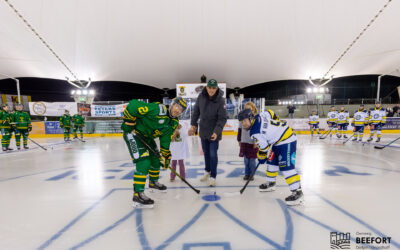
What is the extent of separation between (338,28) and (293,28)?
8.19 feet

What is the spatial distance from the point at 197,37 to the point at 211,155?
1095 centimetres

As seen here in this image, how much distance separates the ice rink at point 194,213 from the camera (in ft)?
5.91

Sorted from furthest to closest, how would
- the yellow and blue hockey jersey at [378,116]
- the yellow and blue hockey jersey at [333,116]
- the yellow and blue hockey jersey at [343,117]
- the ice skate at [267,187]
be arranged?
the yellow and blue hockey jersey at [333,116] < the yellow and blue hockey jersey at [343,117] < the yellow and blue hockey jersey at [378,116] < the ice skate at [267,187]

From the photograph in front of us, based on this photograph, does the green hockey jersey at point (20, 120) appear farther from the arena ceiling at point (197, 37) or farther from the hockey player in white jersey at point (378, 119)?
the hockey player in white jersey at point (378, 119)

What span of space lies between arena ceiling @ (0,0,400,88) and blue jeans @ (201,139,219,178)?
Answer: 9621 millimetres

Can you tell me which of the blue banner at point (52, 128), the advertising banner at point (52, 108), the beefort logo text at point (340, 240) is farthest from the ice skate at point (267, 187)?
the blue banner at point (52, 128)

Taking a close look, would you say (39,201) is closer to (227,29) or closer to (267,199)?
(267,199)

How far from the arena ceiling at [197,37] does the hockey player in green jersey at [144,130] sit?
32.2 ft

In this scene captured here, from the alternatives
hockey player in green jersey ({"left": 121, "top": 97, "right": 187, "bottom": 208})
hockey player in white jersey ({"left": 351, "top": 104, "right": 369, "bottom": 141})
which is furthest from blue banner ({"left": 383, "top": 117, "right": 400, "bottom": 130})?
hockey player in green jersey ({"left": 121, "top": 97, "right": 187, "bottom": 208})

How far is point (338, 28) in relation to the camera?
36.5 feet

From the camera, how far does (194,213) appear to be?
231 centimetres

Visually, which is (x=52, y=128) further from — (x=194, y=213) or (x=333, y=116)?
(x=333, y=116)

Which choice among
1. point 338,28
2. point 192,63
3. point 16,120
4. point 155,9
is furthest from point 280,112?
point 16,120

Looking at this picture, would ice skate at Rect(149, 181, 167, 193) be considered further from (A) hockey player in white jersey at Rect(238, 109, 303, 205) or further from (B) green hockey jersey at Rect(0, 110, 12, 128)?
(B) green hockey jersey at Rect(0, 110, 12, 128)
